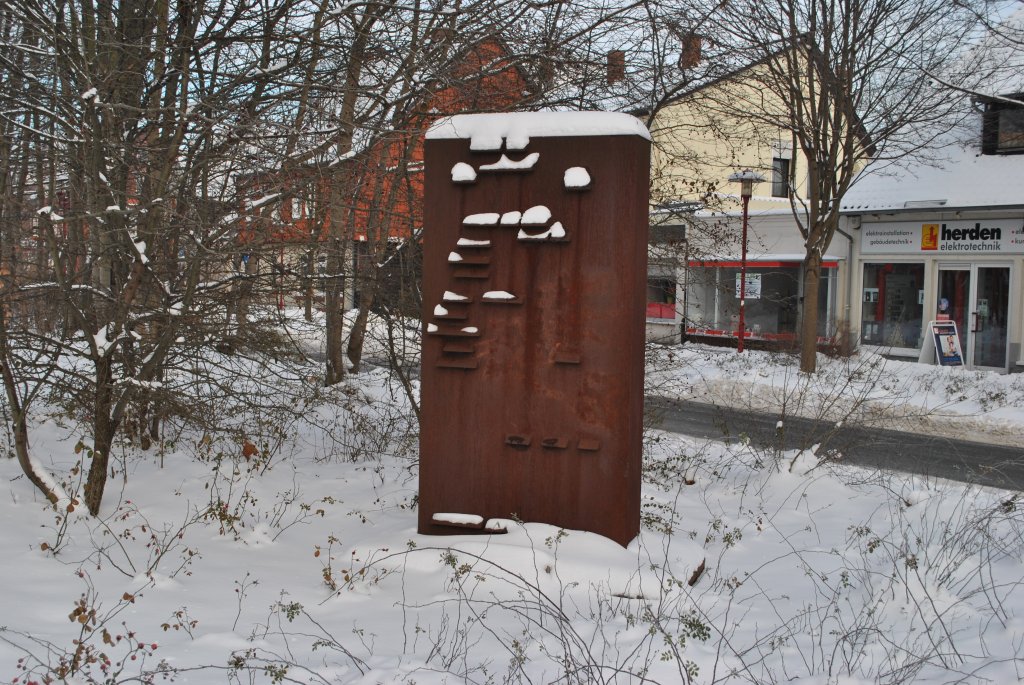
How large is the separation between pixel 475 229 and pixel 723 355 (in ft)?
50.1

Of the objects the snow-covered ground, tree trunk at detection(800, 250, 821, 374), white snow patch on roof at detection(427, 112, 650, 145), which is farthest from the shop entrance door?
white snow patch on roof at detection(427, 112, 650, 145)

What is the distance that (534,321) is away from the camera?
5410mm

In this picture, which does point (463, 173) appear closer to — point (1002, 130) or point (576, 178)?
point (576, 178)

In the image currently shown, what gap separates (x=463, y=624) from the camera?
4.31m

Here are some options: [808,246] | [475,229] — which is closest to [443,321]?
[475,229]

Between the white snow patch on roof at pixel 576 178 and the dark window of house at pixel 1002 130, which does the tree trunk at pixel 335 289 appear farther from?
the dark window of house at pixel 1002 130

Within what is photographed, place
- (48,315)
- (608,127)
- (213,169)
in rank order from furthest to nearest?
1. (213,169)
2. (48,315)
3. (608,127)

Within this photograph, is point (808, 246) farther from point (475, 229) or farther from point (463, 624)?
point (463, 624)

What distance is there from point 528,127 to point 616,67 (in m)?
3.03

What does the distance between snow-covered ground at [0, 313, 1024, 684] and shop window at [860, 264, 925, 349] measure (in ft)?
45.7

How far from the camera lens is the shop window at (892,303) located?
2047cm

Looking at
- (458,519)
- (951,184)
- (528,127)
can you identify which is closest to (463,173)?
(528,127)

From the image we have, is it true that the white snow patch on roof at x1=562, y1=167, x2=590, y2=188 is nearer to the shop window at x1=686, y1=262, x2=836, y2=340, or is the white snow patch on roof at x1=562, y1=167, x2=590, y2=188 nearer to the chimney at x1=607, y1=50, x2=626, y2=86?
the chimney at x1=607, y1=50, x2=626, y2=86

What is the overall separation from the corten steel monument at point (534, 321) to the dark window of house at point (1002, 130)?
56.3 feet
